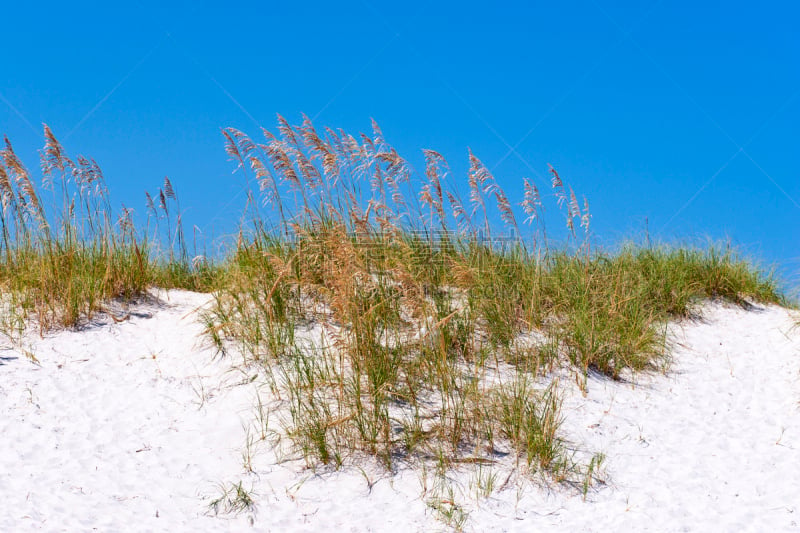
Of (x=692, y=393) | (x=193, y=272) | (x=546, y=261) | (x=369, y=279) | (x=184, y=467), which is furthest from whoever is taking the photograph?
(x=193, y=272)

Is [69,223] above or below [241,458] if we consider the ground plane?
above

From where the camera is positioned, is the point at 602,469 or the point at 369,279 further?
the point at 369,279

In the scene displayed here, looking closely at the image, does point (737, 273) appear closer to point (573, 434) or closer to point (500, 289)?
point (500, 289)

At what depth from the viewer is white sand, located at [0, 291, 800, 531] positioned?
3.69 m

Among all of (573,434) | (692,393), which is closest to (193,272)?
(573,434)

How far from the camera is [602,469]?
437 centimetres

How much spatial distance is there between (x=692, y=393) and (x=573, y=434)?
191cm

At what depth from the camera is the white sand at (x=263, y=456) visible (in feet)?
12.1

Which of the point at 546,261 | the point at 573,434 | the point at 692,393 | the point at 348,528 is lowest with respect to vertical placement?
the point at 348,528

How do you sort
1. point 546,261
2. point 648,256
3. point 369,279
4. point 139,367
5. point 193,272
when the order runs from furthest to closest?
1. point 648,256
2. point 193,272
3. point 546,261
4. point 139,367
5. point 369,279

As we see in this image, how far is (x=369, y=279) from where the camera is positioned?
4.68 meters

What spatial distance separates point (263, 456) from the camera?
421cm

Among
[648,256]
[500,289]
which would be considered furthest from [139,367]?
[648,256]

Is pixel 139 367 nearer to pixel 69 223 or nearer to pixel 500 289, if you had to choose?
pixel 69 223
